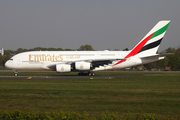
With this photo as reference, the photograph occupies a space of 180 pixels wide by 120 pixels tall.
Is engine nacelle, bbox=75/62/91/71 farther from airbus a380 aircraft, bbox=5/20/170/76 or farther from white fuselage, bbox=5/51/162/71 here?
white fuselage, bbox=5/51/162/71

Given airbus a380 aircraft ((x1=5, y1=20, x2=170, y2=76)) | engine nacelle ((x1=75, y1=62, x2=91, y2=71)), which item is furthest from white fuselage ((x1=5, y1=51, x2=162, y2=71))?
engine nacelle ((x1=75, y1=62, x2=91, y2=71))

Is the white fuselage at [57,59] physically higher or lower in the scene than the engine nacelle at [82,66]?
higher

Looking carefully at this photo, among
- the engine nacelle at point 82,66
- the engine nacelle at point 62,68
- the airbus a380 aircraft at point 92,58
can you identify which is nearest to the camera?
the engine nacelle at point 62,68

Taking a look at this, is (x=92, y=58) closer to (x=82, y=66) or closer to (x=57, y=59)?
(x=82, y=66)

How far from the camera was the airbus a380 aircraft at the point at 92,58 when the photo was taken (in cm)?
3688

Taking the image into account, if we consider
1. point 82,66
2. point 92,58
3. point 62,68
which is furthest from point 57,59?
point 92,58

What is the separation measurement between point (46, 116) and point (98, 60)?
94.0 ft

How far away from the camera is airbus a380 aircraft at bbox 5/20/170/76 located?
36875 mm

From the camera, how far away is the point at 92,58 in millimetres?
38438

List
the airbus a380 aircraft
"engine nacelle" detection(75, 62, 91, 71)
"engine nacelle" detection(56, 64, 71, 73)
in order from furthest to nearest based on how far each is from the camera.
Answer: the airbus a380 aircraft → "engine nacelle" detection(75, 62, 91, 71) → "engine nacelle" detection(56, 64, 71, 73)

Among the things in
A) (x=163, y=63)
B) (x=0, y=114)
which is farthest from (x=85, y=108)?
(x=163, y=63)

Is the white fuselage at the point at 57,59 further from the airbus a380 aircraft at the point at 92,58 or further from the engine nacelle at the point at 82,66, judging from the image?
the engine nacelle at the point at 82,66

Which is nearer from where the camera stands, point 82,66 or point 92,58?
point 82,66

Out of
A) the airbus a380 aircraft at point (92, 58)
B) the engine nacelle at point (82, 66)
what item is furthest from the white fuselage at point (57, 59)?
the engine nacelle at point (82, 66)
